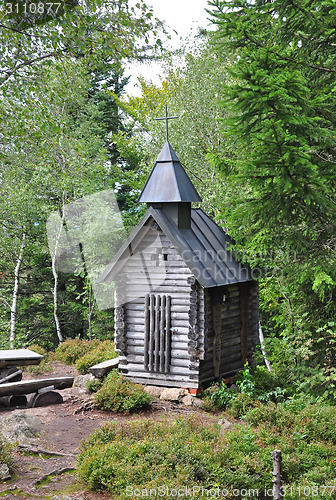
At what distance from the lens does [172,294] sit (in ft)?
41.0

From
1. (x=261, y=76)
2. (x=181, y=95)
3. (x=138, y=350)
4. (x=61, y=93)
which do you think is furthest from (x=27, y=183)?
(x=261, y=76)

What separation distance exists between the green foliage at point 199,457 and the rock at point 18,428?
1584 mm

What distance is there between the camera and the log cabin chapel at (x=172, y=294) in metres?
12.2

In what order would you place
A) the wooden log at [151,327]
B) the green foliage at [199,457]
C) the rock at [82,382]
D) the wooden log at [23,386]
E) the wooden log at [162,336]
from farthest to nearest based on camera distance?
1. the rock at [82,382]
2. the wooden log at [151,327]
3. the wooden log at [162,336]
4. the wooden log at [23,386]
5. the green foliage at [199,457]

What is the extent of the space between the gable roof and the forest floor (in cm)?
313

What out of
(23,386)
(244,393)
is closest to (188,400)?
(244,393)

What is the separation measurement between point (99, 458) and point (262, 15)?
7.34 m

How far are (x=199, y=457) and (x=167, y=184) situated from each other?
24.8 ft

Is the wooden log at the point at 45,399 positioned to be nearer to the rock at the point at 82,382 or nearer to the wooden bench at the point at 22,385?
the wooden bench at the point at 22,385

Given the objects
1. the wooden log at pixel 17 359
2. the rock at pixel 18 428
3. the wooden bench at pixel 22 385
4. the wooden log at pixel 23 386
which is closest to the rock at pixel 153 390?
the wooden bench at pixel 22 385

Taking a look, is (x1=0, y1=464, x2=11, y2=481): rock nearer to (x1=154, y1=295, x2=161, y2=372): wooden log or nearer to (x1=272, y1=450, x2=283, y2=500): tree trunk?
(x1=272, y1=450, x2=283, y2=500): tree trunk

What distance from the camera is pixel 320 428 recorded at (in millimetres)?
9227

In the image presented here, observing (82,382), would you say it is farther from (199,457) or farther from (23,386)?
(199,457)

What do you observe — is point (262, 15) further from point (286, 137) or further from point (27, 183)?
point (27, 183)
